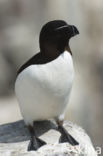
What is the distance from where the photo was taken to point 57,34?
2754 millimetres

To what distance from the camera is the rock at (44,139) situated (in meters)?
2.71

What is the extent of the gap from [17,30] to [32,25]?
0.56ft

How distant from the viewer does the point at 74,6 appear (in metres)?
6.23

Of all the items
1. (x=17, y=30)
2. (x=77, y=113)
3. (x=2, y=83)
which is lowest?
(x=77, y=113)

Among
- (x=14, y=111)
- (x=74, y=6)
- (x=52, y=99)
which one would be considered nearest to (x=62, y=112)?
(x=52, y=99)

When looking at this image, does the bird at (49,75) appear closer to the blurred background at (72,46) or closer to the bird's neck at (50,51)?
the bird's neck at (50,51)

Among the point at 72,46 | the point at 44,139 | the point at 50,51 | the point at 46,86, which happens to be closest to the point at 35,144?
the point at 44,139

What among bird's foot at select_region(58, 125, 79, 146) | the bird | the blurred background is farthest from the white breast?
the blurred background

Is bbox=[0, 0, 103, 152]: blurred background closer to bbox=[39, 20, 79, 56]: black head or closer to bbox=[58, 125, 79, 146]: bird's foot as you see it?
bbox=[58, 125, 79, 146]: bird's foot

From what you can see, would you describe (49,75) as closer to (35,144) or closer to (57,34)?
(57,34)

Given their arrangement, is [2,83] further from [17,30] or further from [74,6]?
[74,6]

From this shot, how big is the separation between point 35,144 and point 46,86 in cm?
29

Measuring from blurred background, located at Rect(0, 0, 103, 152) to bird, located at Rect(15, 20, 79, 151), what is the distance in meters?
2.70

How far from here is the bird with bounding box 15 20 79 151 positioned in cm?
274
